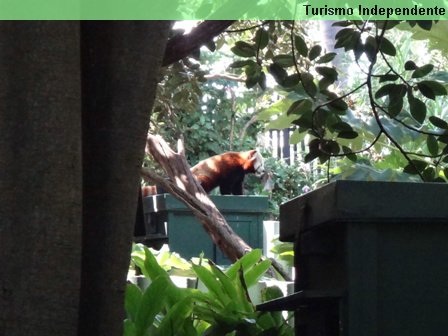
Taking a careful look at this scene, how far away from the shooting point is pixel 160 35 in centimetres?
181

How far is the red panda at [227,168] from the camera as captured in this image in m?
12.9

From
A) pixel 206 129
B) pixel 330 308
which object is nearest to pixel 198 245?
pixel 330 308

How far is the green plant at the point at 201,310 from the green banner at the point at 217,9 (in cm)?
86

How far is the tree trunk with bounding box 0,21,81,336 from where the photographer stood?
1.49 meters

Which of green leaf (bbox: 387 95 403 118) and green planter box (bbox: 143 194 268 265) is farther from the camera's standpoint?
green planter box (bbox: 143 194 268 265)

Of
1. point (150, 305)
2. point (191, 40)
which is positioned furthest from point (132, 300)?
point (191, 40)

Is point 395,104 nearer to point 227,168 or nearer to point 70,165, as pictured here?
point 70,165

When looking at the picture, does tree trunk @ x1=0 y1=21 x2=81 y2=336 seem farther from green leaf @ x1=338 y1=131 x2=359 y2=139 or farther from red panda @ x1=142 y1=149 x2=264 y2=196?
red panda @ x1=142 y1=149 x2=264 y2=196

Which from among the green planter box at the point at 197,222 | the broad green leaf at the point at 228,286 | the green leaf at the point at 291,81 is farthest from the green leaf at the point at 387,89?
the green planter box at the point at 197,222

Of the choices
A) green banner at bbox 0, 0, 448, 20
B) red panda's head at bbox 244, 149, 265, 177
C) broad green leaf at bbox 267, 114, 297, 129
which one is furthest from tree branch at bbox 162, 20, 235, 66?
red panda's head at bbox 244, 149, 265, 177

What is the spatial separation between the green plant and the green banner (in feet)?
2.82

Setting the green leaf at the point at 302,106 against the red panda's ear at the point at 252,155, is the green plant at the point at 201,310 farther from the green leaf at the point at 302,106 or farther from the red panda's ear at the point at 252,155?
the red panda's ear at the point at 252,155

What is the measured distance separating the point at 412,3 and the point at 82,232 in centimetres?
159

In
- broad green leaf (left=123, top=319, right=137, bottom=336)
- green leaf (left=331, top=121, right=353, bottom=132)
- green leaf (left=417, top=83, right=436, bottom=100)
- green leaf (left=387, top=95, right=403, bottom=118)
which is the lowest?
broad green leaf (left=123, top=319, right=137, bottom=336)
